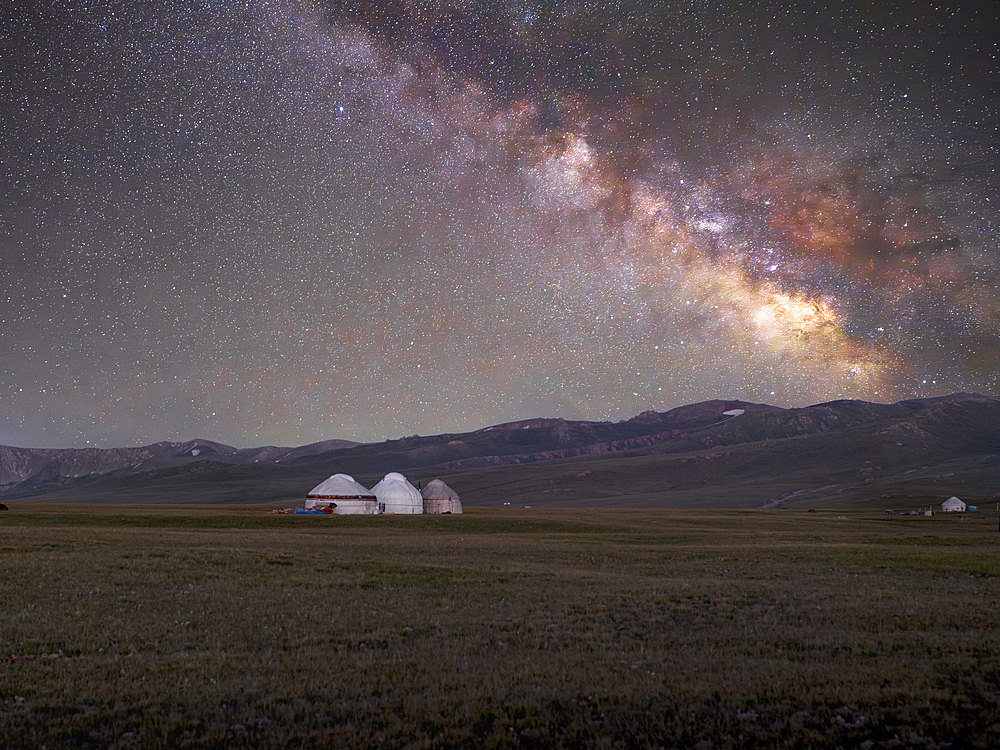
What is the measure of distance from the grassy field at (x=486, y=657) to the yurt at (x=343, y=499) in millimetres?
63067

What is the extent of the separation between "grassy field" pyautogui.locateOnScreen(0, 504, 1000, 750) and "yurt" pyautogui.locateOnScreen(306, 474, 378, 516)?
207ft

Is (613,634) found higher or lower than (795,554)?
higher

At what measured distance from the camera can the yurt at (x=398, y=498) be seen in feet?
301

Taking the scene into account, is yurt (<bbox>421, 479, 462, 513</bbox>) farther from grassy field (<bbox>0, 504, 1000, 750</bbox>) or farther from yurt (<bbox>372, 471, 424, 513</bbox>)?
grassy field (<bbox>0, 504, 1000, 750</bbox>)

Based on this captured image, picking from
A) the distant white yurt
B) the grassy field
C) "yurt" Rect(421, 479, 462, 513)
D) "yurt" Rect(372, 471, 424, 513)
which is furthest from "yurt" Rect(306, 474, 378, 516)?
the distant white yurt

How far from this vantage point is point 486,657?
1276cm

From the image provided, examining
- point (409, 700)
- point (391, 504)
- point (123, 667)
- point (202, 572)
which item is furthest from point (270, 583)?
point (391, 504)

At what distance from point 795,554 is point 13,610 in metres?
36.1

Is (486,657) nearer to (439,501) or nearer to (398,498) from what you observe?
(398,498)

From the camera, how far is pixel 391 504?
91.9 m

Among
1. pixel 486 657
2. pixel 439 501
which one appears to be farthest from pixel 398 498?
pixel 486 657

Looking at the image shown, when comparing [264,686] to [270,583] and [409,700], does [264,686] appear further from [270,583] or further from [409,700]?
[270,583]

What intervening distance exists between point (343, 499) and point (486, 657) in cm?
8253

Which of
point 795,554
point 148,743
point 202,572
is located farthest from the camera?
point 795,554
